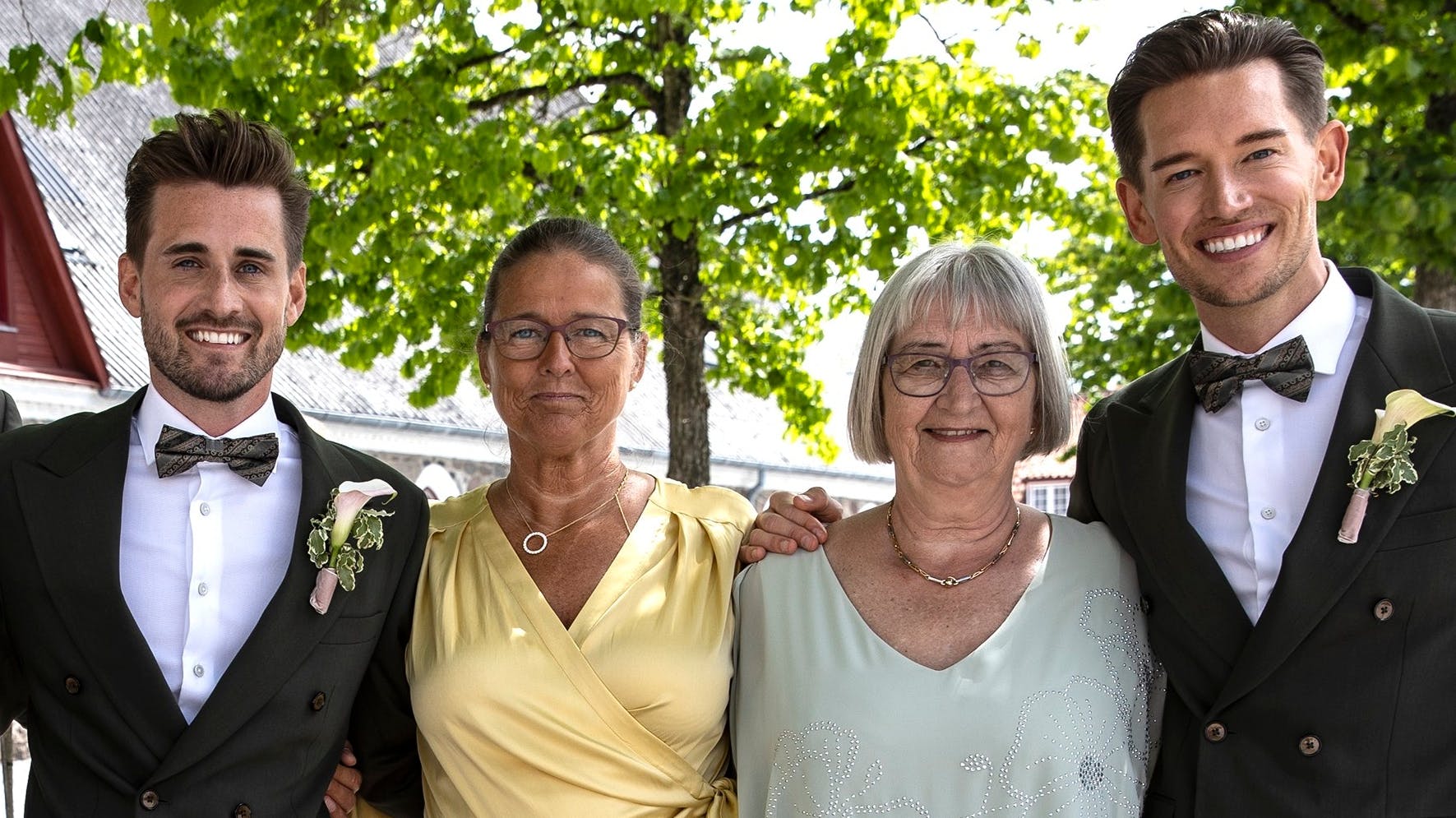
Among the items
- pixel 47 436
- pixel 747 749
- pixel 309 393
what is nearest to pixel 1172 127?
pixel 747 749

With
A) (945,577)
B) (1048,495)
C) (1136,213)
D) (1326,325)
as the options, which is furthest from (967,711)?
(1048,495)

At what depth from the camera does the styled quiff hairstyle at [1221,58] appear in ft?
11.3

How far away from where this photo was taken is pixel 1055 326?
3.64 m

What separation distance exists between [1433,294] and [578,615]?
6.52 meters

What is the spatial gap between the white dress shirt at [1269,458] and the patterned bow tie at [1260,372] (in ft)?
0.13

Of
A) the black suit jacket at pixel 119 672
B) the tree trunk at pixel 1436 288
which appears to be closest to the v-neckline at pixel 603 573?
the black suit jacket at pixel 119 672

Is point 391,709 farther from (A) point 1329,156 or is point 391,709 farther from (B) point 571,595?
(A) point 1329,156

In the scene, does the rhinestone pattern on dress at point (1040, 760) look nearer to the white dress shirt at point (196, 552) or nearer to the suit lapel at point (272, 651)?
the suit lapel at point (272, 651)

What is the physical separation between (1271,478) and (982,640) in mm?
751

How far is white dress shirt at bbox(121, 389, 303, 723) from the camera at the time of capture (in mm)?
3383

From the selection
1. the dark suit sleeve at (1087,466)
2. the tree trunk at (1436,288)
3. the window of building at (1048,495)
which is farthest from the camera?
the window of building at (1048,495)

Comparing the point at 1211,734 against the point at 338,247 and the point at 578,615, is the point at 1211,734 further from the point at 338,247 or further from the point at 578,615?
the point at 338,247

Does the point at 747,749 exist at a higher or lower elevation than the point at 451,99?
lower

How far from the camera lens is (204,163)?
144 inches
